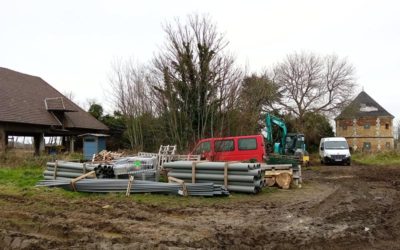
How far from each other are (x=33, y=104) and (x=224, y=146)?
18136 millimetres

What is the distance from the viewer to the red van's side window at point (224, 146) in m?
18.8

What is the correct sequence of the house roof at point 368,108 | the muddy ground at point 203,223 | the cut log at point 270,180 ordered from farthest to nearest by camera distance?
the house roof at point 368,108, the cut log at point 270,180, the muddy ground at point 203,223

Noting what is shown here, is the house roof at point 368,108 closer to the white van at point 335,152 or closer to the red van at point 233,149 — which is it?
the white van at point 335,152

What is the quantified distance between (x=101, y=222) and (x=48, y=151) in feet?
81.2

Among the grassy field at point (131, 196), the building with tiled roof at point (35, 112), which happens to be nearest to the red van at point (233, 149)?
the grassy field at point (131, 196)

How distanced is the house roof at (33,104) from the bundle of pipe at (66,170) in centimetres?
1192

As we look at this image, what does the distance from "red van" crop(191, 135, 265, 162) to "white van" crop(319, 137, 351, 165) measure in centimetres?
1572

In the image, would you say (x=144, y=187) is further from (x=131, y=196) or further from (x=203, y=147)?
(x=203, y=147)

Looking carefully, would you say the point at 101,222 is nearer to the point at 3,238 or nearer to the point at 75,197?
the point at 3,238

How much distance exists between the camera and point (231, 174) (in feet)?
43.9

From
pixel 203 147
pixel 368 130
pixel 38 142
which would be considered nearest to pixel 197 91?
pixel 203 147

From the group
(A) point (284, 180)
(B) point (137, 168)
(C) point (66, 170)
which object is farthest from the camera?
(C) point (66, 170)

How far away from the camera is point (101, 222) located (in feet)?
28.2

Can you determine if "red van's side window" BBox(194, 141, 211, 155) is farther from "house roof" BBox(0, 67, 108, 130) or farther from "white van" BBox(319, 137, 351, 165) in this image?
"white van" BBox(319, 137, 351, 165)
